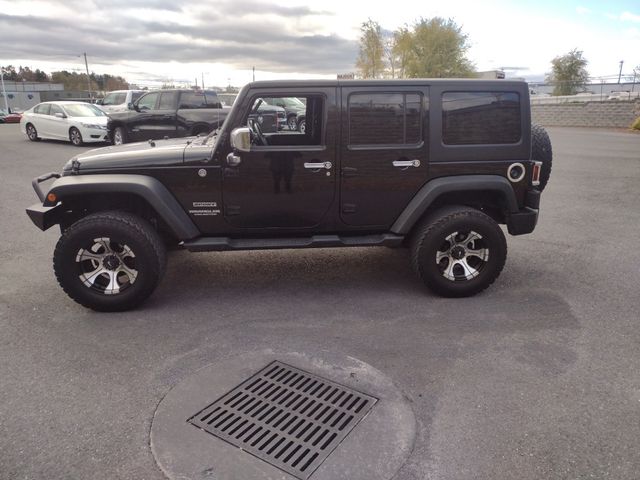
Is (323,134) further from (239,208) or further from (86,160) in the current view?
(86,160)

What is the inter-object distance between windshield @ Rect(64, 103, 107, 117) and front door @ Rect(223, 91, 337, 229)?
14349 millimetres

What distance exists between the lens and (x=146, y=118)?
46.9ft

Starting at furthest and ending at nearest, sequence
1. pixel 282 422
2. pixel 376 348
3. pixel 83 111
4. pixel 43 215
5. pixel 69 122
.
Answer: pixel 83 111
pixel 69 122
pixel 43 215
pixel 376 348
pixel 282 422

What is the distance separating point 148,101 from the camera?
1444 centimetres

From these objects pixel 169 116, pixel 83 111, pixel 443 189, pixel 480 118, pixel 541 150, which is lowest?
pixel 443 189

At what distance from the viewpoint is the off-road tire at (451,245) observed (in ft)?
14.1

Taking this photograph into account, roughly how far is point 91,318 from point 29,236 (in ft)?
9.85

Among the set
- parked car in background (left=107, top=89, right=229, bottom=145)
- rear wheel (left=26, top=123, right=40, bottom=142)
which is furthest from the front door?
rear wheel (left=26, top=123, right=40, bottom=142)

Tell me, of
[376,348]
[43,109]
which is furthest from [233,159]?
[43,109]

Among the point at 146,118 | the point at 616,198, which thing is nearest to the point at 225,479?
the point at 616,198

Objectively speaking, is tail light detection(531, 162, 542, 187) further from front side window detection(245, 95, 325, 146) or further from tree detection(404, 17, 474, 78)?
tree detection(404, 17, 474, 78)

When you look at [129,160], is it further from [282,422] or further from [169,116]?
[169,116]

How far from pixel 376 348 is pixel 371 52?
4871cm

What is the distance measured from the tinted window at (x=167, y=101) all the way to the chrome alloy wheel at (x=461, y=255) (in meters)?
11.7
